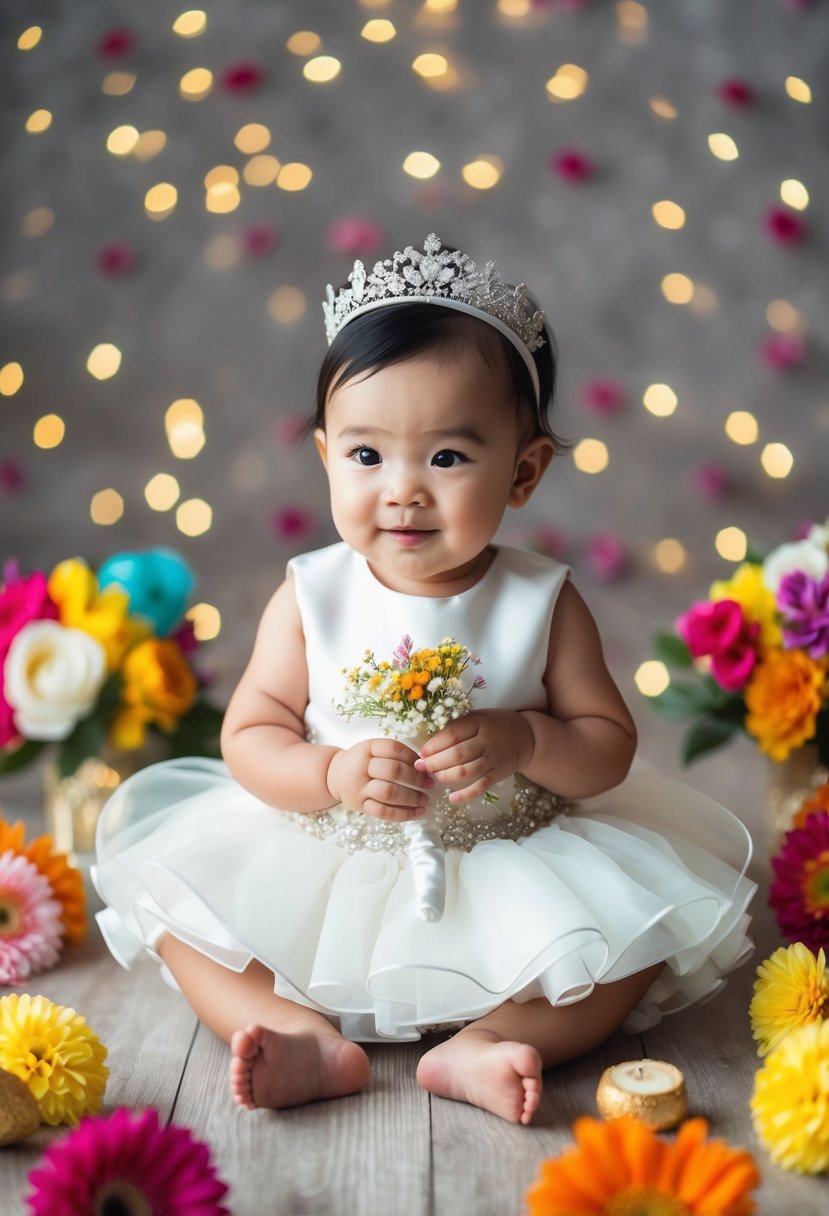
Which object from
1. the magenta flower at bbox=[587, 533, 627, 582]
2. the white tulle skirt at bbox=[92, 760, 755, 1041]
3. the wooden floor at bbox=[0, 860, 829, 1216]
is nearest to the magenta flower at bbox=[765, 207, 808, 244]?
the magenta flower at bbox=[587, 533, 627, 582]

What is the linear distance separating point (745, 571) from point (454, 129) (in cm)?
151

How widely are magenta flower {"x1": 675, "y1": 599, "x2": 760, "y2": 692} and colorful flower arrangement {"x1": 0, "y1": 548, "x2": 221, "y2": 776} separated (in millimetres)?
768

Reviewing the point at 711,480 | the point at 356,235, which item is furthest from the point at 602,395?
the point at 356,235

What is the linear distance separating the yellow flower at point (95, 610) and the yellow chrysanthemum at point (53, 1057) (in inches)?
28.8

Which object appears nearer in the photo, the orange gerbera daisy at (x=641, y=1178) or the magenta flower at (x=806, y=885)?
the orange gerbera daisy at (x=641, y=1178)

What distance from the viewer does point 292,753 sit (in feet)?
4.90

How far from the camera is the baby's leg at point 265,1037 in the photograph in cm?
123

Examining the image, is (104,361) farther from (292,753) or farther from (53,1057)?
(53,1057)

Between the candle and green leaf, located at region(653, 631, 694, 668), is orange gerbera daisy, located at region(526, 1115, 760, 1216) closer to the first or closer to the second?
the candle

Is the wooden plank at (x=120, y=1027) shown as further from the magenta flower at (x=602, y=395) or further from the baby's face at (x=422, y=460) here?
the magenta flower at (x=602, y=395)

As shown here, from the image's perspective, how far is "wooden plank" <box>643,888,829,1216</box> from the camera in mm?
1149

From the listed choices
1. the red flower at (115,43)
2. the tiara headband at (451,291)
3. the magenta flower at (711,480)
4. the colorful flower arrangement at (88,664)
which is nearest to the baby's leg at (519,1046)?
the tiara headband at (451,291)

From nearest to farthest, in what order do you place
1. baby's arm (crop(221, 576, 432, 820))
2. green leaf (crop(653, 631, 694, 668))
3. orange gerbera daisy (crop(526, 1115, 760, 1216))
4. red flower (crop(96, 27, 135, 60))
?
1. orange gerbera daisy (crop(526, 1115, 760, 1216))
2. baby's arm (crop(221, 576, 432, 820))
3. green leaf (crop(653, 631, 694, 668))
4. red flower (crop(96, 27, 135, 60))

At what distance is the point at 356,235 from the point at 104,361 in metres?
0.63
